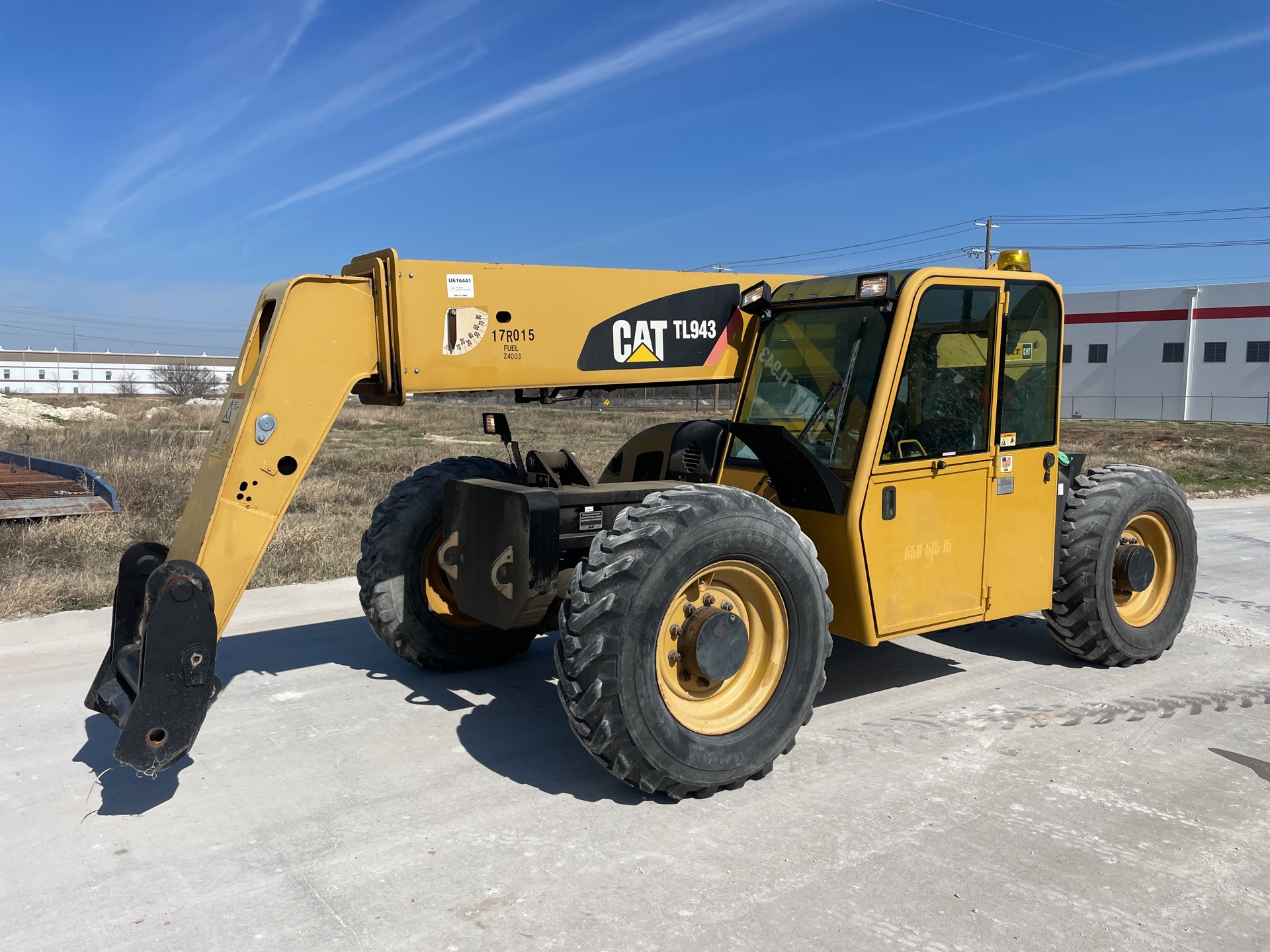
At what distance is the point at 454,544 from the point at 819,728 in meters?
2.14

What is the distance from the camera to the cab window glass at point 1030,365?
5.63 m

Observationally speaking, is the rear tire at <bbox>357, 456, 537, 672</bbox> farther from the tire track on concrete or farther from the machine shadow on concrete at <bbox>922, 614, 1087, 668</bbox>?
the machine shadow on concrete at <bbox>922, 614, 1087, 668</bbox>

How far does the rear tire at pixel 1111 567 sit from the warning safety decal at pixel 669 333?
98.6 inches

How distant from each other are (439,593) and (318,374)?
6.32 feet

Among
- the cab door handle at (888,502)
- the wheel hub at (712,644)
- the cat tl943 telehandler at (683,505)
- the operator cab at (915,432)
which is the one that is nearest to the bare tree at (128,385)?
the cat tl943 telehandler at (683,505)

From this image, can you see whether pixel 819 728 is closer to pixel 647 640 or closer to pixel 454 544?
pixel 647 640

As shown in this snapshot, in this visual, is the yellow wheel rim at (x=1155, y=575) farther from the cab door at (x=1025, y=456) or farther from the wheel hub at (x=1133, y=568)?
the cab door at (x=1025, y=456)

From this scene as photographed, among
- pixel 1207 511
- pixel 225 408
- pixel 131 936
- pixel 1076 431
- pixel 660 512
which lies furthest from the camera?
pixel 1076 431

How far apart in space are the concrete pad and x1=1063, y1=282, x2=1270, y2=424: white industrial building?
45.9 metres

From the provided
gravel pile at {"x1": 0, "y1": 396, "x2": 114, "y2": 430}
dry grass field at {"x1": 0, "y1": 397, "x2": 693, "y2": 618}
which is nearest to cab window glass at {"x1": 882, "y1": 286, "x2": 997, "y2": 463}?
dry grass field at {"x1": 0, "y1": 397, "x2": 693, "y2": 618}

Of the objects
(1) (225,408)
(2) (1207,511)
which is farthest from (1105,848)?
(2) (1207,511)

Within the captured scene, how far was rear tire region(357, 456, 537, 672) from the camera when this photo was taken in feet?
19.0

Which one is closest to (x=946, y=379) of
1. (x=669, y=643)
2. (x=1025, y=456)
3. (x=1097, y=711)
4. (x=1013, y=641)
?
(x=1025, y=456)

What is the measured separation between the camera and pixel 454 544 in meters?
5.51
